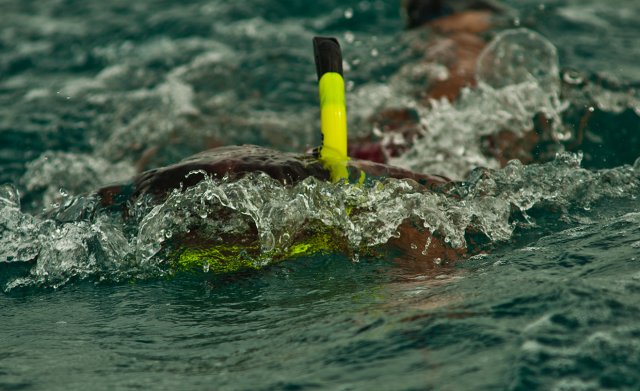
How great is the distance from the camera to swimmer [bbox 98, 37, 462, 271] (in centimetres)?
263

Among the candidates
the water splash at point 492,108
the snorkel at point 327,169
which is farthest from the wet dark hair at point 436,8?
the snorkel at point 327,169

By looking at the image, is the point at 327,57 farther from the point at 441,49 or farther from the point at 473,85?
the point at 441,49

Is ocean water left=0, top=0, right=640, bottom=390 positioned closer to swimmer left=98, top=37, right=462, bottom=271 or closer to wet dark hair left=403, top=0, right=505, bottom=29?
swimmer left=98, top=37, right=462, bottom=271

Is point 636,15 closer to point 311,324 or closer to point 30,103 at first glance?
point 30,103

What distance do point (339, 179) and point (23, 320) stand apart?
3.48 feet

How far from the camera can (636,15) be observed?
20.6ft

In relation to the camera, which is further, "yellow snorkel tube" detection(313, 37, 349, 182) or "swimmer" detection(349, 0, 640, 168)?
"swimmer" detection(349, 0, 640, 168)

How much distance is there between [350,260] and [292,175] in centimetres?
34

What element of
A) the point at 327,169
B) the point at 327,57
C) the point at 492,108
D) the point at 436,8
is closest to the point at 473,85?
the point at 492,108

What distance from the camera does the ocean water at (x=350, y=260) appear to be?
1913 mm

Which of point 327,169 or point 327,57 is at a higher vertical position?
point 327,57

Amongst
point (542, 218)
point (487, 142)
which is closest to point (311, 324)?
point (542, 218)

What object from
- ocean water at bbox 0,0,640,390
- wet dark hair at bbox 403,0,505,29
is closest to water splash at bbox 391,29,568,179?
ocean water at bbox 0,0,640,390

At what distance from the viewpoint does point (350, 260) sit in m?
2.62
